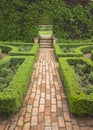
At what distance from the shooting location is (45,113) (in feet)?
15.5

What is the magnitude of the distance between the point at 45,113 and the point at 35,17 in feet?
43.2

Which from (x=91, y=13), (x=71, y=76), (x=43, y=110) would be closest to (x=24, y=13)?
(x=91, y=13)

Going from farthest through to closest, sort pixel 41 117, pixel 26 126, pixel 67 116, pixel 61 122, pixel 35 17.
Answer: pixel 35 17 < pixel 67 116 < pixel 41 117 < pixel 61 122 < pixel 26 126

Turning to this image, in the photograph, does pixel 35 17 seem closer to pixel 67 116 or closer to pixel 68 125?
pixel 67 116

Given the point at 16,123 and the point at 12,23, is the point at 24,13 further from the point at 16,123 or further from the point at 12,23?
the point at 16,123

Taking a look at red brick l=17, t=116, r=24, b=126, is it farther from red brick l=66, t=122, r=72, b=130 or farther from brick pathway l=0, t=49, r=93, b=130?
red brick l=66, t=122, r=72, b=130

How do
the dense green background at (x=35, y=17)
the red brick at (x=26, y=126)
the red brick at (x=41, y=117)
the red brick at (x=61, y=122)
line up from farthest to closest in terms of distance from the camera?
the dense green background at (x=35, y=17)
the red brick at (x=41, y=117)
the red brick at (x=61, y=122)
the red brick at (x=26, y=126)

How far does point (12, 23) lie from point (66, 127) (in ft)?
45.8

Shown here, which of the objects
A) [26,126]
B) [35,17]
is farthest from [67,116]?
[35,17]

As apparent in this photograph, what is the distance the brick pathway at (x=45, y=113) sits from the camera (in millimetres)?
4254

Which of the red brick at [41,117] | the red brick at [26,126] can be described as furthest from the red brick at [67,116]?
the red brick at [26,126]

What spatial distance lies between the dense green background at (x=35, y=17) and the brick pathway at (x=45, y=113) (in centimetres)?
1067

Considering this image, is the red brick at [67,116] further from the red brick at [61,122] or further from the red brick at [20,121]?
the red brick at [20,121]

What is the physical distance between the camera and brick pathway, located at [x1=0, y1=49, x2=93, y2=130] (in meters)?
4.25
